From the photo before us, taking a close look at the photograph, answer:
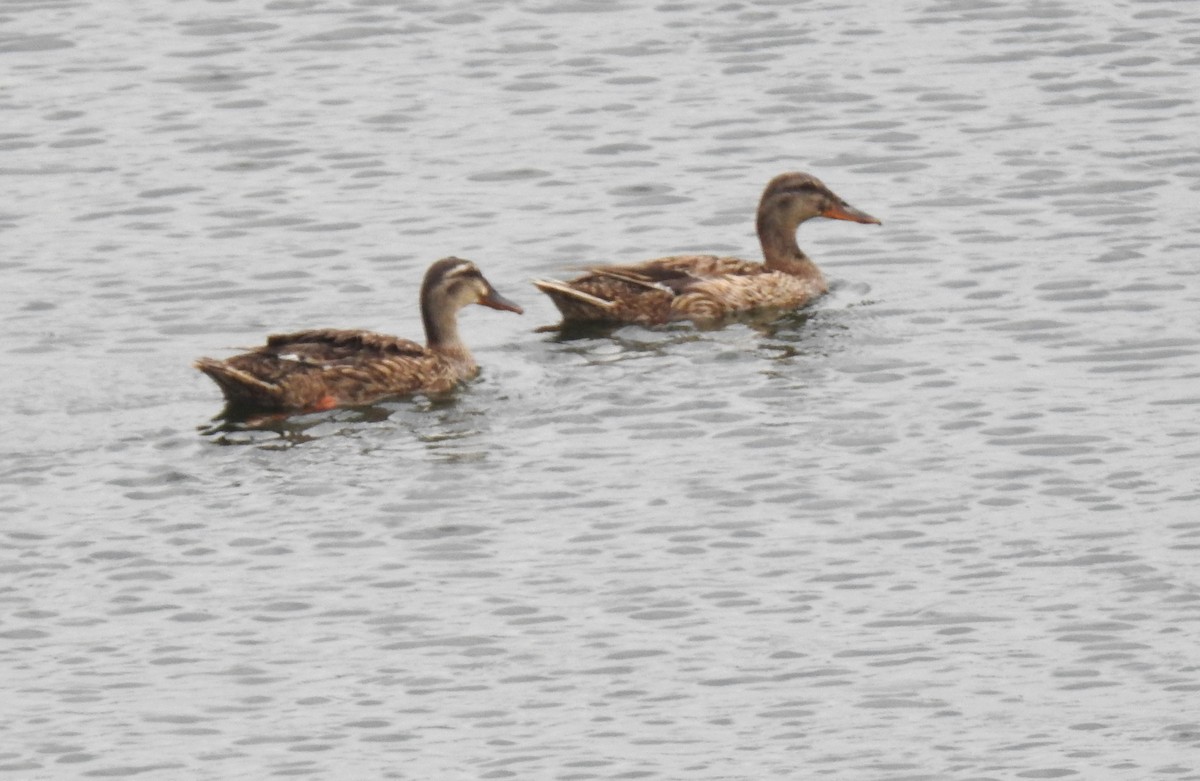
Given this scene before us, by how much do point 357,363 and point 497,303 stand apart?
1.38 m

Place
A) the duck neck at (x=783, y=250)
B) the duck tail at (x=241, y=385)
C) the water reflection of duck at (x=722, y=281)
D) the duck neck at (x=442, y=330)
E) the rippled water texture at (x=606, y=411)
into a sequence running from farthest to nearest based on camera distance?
the duck neck at (x=783, y=250)
the water reflection of duck at (x=722, y=281)
the duck neck at (x=442, y=330)
the duck tail at (x=241, y=385)
the rippled water texture at (x=606, y=411)

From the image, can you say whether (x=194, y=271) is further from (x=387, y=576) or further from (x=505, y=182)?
(x=387, y=576)

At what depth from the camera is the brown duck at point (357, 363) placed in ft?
54.9

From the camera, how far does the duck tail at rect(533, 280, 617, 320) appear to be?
1842 centimetres

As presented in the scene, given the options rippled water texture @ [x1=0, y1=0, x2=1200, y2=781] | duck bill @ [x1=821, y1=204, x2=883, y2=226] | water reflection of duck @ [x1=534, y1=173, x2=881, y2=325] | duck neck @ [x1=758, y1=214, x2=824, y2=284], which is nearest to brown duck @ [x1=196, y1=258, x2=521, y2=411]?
rippled water texture @ [x1=0, y1=0, x2=1200, y2=781]

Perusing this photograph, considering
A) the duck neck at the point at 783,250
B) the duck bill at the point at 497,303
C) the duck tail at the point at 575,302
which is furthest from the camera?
the duck neck at the point at 783,250

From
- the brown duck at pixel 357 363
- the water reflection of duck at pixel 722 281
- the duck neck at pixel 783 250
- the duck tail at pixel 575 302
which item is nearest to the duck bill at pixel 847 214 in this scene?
the water reflection of duck at pixel 722 281

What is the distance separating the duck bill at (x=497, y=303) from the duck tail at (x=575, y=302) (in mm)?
261

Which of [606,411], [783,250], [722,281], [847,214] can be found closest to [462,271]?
[606,411]

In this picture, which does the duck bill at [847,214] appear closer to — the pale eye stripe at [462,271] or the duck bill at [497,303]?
the duck bill at [497,303]

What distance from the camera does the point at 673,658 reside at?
504 inches

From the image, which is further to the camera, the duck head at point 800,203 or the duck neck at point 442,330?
the duck head at point 800,203

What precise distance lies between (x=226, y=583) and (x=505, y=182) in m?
7.93

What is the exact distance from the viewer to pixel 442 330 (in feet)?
58.3
